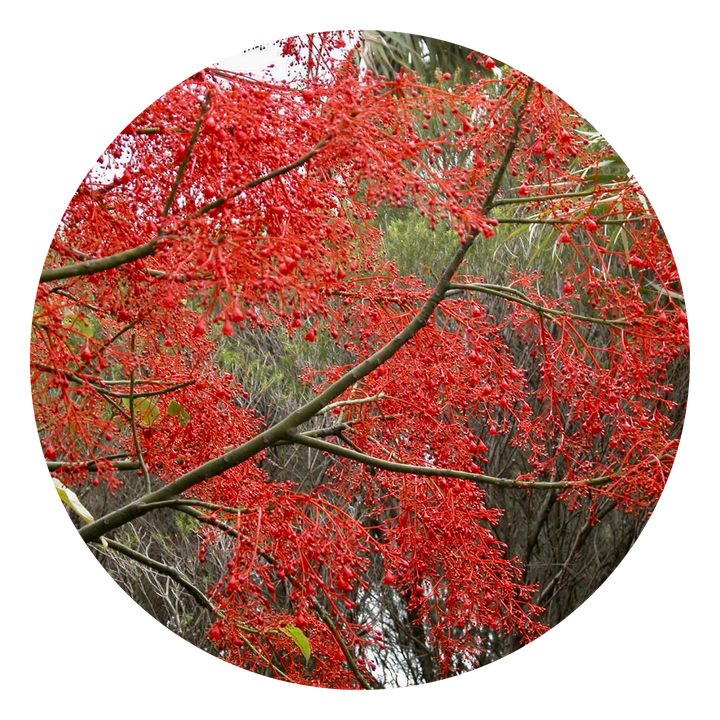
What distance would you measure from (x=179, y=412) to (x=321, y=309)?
1132 mm

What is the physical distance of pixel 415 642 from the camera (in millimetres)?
5074

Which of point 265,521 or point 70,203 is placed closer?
point 70,203

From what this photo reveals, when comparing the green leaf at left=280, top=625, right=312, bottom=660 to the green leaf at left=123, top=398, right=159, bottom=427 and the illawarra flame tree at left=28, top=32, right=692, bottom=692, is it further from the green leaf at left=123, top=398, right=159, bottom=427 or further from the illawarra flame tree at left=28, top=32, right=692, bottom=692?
the green leaf at left=123, top=398, right=159, bottom=427

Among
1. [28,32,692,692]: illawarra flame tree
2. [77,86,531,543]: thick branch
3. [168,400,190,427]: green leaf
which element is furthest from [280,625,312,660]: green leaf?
[168,400,190,427]: green leaf

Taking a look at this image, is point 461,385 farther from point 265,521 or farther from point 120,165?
point 120,165

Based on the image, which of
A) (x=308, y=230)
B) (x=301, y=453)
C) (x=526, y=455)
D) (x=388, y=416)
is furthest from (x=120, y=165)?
(x=526, y=455)

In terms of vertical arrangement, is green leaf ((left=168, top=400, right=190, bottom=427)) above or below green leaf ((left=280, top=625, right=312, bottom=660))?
above

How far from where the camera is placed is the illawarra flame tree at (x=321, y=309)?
5.96ft

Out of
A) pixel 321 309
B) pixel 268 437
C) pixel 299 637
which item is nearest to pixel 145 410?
pixel 268 437

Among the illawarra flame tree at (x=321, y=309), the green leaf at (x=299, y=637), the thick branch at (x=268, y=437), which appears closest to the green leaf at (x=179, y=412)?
the illawarra flame tree at (x=321, y=309)

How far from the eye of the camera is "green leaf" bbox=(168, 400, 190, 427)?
2.79 metres

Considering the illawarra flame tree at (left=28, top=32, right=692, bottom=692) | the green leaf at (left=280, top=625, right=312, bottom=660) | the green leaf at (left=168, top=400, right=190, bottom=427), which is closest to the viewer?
the illawarra flame tree at (left=28, top=32, right=692, bottom=692)

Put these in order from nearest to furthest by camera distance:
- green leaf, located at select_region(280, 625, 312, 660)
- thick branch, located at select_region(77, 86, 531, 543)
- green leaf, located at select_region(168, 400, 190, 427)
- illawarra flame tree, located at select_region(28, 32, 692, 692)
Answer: illawarra flame tree, located at select_region(28, 32, 692, 692) → thick branch, located at select_region(77, 86, 531, 543) → green leaf, located at select_region(280, 625, 312, 660) → green leaf, located at select_region(168, 400, 190, 427)

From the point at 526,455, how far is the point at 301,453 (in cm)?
147
